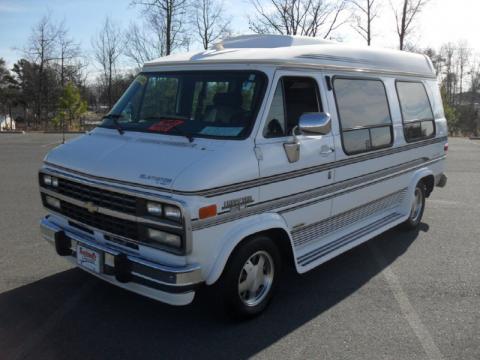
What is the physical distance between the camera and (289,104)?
4117mm

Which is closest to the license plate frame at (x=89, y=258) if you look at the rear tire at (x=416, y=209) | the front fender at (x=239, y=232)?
the front fender at (x=239, y=232)

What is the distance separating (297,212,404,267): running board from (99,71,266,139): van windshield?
141 centimetres

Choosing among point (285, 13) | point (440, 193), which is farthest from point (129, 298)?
point (285, 13)

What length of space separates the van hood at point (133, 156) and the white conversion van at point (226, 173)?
0.01m

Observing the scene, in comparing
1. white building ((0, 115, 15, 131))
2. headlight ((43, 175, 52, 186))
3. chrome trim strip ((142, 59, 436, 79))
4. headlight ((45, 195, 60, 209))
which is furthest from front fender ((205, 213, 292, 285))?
white building ((0, 115, 15, 131))

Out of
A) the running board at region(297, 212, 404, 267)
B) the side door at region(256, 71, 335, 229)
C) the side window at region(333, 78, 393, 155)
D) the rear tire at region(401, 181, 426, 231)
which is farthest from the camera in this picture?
the rear tire at region(401, 181, 426, 231)

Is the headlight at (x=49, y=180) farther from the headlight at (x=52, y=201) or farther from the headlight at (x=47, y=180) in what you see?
the headlight at (x=52, y=201)

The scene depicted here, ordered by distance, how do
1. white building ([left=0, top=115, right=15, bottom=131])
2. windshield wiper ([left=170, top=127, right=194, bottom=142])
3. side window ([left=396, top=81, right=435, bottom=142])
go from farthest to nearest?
white building ([left=0, top=115, right=15, bottom=131]), side window ([left=396, top=81, right=435, bottom=142]), windshield wiper ([left=170, top=127, right=194, bottom=142])

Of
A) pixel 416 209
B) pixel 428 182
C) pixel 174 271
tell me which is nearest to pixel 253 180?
pixel 174 271

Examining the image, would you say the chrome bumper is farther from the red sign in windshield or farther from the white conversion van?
the red sign in windshield

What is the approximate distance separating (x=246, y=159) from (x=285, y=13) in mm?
21025

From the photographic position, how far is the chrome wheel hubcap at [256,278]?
386 centimetres

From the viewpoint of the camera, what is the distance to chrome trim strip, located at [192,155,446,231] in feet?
11.3

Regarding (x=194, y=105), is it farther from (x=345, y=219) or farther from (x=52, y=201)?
(x=345, y=219)
